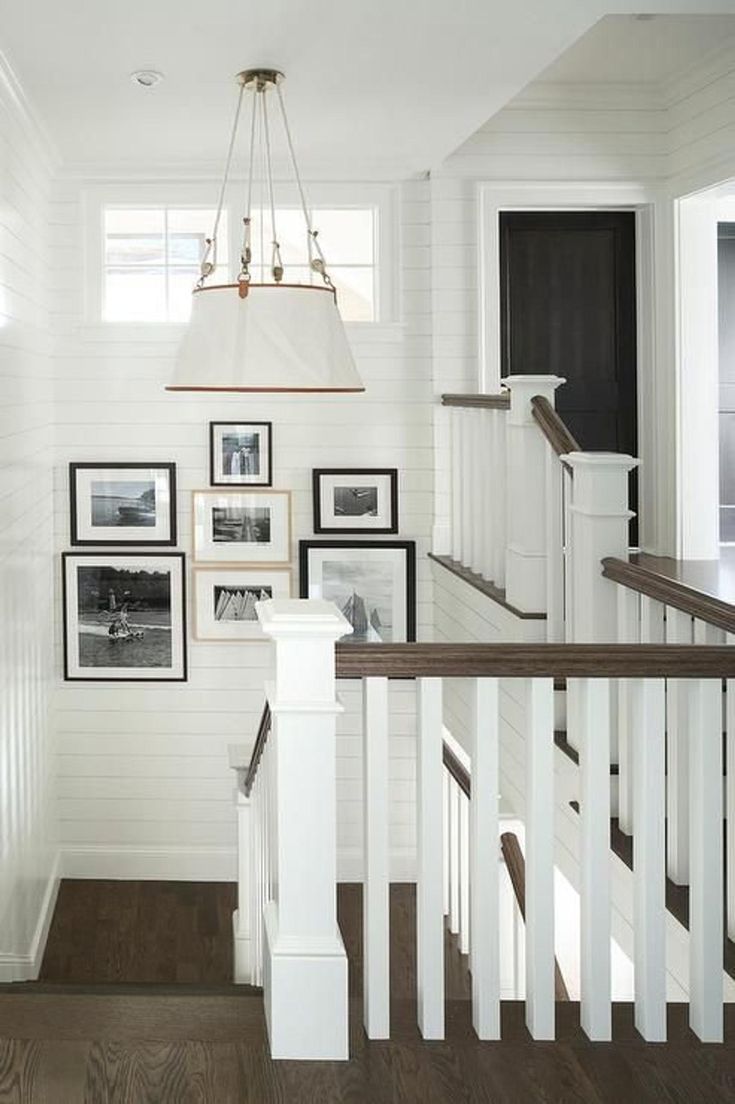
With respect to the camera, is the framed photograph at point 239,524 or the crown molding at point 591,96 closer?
the crown molding at point 591,96

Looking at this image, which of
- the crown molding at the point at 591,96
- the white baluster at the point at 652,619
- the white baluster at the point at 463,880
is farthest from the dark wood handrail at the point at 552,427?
the crown molding at the point at 591,96

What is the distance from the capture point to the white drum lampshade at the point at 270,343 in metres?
4.52

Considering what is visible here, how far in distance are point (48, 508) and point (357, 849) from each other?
2.39 m

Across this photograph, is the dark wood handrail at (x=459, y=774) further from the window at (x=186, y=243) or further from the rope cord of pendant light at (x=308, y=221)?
the window at (x=186, y=243)

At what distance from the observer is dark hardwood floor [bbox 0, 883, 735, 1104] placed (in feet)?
8.45

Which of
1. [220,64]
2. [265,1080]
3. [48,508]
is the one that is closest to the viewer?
[265,1080]

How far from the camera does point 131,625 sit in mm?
7324

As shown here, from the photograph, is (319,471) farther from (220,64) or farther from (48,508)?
(220,64)

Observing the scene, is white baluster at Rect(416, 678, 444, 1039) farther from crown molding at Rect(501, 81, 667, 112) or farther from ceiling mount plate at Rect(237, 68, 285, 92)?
crown molding at Rect(501, 81, 667, 112)

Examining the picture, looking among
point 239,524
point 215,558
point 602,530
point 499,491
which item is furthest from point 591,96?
point 602,530

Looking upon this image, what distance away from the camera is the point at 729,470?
743 cm

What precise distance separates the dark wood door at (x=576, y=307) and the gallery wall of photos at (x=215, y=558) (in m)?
0.99

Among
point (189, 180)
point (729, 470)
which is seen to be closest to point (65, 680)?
point (189, 180)

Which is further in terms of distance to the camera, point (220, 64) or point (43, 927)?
point (43, 927)
